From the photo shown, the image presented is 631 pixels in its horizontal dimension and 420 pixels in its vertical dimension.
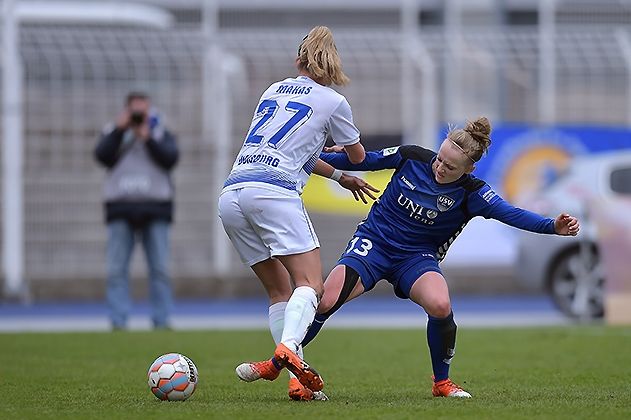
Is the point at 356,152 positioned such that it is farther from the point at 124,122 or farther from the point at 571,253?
the point at 571,253

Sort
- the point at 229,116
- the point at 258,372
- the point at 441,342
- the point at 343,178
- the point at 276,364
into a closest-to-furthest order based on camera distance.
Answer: the point at 276,364, the point at 258,372, the point at 441,342, the point at 343,178, the point at 229,116

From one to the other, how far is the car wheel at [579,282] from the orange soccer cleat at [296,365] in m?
10.3

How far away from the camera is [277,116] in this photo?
313 inches

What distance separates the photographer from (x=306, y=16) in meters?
30.5

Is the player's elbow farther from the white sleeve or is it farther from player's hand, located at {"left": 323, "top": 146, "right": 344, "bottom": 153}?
player's hand, located at {"left": 323, "top": 146, "right": 344, "bottom": 153}

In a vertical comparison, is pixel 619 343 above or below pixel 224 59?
below

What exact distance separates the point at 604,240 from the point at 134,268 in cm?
735

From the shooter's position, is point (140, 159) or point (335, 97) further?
point (140, 159)

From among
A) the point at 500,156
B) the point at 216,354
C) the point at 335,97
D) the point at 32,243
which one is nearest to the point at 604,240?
the point at 500,156

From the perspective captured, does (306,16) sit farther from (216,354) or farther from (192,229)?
(216,354)

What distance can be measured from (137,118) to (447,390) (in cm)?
738

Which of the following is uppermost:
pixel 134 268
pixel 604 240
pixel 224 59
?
pixel 224 59

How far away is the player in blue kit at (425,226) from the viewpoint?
8.19m

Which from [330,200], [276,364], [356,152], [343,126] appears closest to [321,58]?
[343,126]
